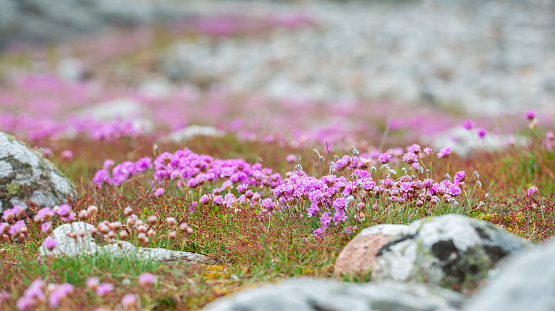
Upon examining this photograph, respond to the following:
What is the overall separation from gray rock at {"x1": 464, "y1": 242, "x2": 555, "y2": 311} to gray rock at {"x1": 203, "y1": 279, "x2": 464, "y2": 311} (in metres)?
0.26

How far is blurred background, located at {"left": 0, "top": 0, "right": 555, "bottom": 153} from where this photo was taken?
11.7 meters

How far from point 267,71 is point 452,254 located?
1749 cm

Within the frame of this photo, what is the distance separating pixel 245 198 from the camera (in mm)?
3994

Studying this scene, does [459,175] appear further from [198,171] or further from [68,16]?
[68,16]

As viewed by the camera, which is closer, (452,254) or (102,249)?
(452,254)

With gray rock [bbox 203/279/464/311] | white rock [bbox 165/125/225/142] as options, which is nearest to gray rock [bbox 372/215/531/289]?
gray rock [bbox 203/279/464/311]

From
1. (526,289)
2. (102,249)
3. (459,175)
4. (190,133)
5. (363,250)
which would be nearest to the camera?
(526,289)

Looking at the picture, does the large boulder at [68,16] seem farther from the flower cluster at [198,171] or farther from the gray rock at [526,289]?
the gray rock at [526,289]

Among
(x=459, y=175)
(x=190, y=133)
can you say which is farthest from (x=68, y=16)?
(x=459, y=175)

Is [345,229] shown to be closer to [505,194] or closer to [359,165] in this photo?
[359,165]

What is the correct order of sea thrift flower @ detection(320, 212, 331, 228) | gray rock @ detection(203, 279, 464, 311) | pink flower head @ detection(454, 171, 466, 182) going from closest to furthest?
gray rock @ detection(203, 279, 464, 311), sea thrift flower @ detection(320, 212, 331, 228), pink flower head @ detection(454, 171, 466, 182)

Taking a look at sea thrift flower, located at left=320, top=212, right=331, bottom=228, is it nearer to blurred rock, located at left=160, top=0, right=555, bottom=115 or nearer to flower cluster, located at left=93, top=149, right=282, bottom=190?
flower cluster, located at left=93, top=149, right=282, bottom=190

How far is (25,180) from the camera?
14.7ft

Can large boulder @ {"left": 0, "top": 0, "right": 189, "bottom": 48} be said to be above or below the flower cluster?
above
